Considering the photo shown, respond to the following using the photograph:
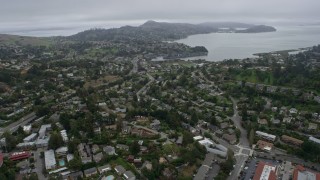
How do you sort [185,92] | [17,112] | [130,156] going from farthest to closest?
1. [185,92]
2. [17,112]
3. [130,156]

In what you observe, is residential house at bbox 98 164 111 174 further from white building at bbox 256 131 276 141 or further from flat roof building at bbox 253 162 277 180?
white building at bbox 256 131 276 141

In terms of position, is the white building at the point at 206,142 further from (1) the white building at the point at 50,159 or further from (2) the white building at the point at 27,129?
(2) the white building at the point at 27,129

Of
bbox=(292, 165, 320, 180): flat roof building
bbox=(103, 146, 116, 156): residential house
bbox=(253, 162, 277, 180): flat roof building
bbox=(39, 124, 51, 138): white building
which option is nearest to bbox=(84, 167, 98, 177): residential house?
bbox=(103, 146, 116, 156): residential house

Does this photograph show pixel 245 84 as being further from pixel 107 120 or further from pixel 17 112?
pixel 17 112

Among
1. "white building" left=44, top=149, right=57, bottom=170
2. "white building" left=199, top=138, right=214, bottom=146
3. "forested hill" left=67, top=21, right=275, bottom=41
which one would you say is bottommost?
"white building" left=44, top=149, right=57, bottom=170

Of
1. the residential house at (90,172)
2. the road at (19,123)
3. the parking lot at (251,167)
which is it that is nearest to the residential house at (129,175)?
the residential house at (90,172)

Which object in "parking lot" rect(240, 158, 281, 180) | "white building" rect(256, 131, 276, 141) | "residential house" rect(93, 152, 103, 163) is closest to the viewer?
"parking lot" rect(240, 158, 281, 180)

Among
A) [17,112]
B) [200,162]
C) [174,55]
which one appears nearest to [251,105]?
[200,162]
